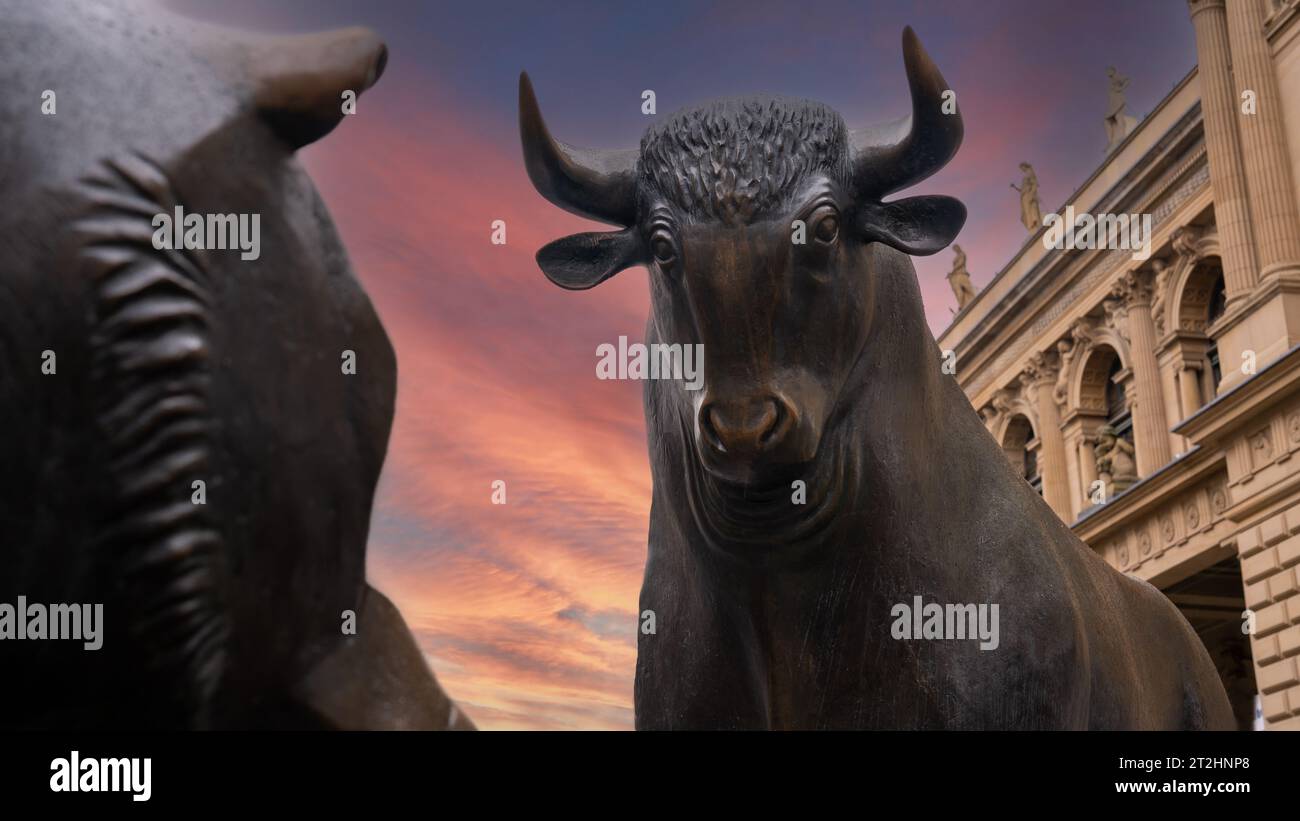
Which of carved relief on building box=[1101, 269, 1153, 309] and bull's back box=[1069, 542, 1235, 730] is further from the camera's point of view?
carved relief on building box=[1101, 269, 1153, 309]

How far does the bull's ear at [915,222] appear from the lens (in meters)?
3.18

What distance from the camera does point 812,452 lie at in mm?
2875

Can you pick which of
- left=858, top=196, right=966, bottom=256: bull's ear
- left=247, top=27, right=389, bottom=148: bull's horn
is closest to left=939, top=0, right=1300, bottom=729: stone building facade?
left=858, top=196, right=966, bottom=256: bull's ear

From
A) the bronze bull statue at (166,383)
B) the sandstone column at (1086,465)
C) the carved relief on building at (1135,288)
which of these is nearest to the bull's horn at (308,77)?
the bronze bull statue at (166,383)

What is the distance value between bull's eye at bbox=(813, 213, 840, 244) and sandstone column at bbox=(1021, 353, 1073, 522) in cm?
2836

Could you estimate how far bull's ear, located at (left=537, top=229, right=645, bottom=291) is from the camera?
3.29m

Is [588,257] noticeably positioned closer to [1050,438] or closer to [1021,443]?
[1050,438]

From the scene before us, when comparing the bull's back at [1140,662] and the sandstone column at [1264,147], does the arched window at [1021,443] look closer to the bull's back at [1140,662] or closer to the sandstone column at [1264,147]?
the sandstone column at [1264,147]

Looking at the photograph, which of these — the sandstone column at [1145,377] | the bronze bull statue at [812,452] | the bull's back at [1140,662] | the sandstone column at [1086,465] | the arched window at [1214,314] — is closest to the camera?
the bronze bull statue at [812,452]

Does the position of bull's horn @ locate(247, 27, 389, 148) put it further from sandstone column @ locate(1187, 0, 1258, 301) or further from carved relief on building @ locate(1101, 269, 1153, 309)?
carved relief on building @ locate(1101, 269, 1153, 309)

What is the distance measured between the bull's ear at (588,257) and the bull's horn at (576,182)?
2.4 inches

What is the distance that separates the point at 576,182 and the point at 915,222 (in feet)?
2.87

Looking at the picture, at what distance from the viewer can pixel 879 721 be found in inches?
128
